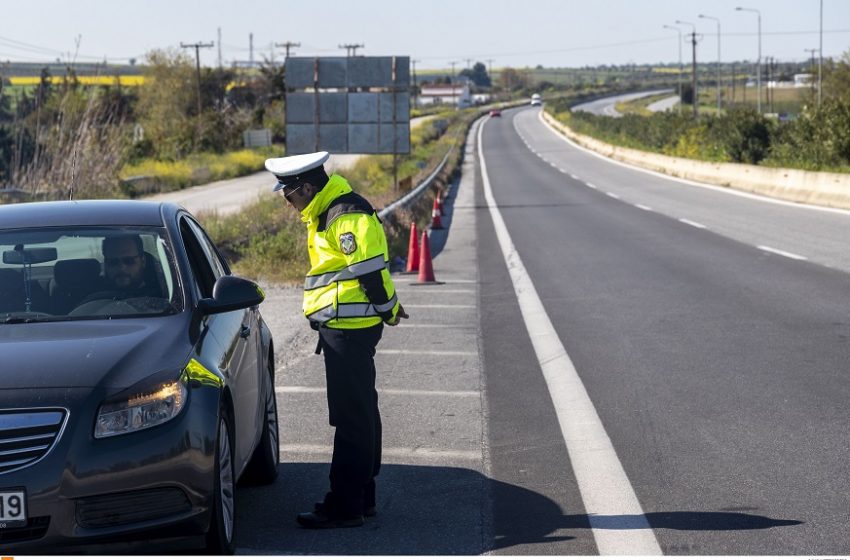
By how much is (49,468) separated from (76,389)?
0.32 m

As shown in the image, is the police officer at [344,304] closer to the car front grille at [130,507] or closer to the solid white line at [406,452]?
the car front grille at [130,507]

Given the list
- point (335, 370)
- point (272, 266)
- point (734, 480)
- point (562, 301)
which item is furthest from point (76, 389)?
point (272, 266)

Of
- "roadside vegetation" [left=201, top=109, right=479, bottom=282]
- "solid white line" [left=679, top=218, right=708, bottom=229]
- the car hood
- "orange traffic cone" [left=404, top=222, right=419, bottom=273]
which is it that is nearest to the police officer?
the car hood

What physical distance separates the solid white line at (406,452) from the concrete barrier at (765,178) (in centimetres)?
2365

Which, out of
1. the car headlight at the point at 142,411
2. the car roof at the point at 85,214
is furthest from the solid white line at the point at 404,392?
the car headlight at the point at 142,411

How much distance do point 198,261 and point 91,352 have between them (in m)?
1.51

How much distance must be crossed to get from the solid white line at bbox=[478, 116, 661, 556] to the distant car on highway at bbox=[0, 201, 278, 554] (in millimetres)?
1620

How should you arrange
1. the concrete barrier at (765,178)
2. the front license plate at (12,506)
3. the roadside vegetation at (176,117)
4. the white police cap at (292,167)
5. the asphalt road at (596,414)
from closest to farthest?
the front license plate at (12,506) → the asphalt road at (596,414) → the white police cap at (292,167) → the concrete barrier at (765,178) → the roadside vegetation at (176,117)

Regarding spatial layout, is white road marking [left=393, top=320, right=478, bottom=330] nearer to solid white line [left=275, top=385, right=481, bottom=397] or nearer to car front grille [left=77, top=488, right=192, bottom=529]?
solid white line [left=275, top=385, right=481, bottom=397]

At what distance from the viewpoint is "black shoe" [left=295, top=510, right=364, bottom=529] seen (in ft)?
18.7

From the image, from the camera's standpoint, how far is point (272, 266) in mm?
17406

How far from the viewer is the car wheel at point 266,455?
253 inches

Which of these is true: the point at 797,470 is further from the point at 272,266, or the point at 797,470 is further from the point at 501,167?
the point at 501,167

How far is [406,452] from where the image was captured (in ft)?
24.0
